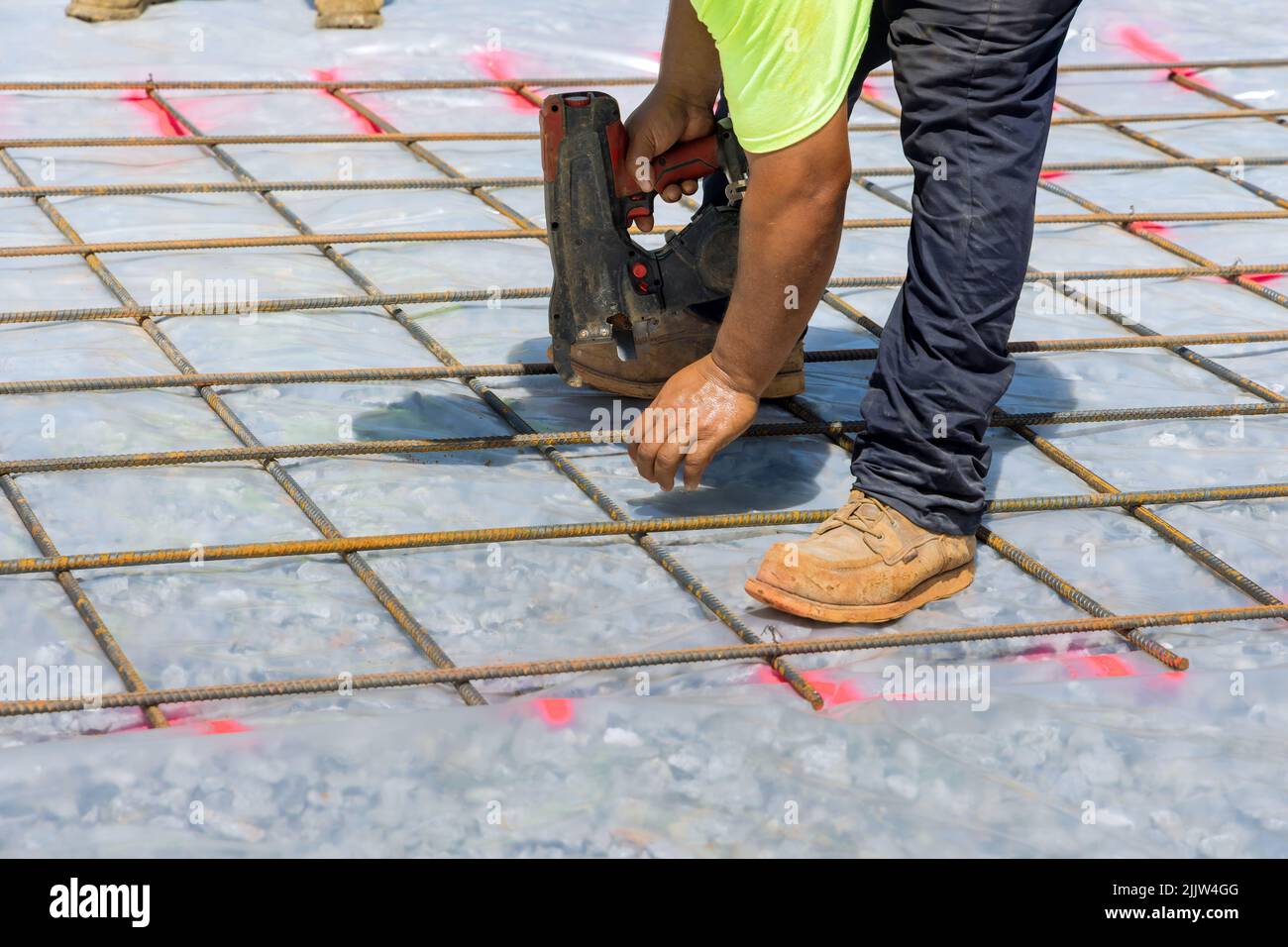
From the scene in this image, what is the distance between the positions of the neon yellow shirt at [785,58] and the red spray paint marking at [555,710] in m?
0.60

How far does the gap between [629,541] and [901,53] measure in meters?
0.66

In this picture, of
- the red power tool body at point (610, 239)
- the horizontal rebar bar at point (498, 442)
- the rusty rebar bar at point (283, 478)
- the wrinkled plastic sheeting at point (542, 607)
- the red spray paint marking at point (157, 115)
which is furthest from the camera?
the red spray paint marking at point (157, 115)

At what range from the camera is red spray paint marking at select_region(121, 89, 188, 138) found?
325 cm

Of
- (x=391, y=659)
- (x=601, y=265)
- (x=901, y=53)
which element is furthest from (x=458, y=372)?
(x=901, y=53)

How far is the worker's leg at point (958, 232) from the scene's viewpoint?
1.62 meters

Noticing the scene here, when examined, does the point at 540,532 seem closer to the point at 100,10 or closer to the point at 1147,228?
the point at 1147,228

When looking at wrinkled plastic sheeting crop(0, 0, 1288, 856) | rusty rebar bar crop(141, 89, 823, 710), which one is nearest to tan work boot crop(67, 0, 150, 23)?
rusty rebar bar crop(141, 89, 823, 710)

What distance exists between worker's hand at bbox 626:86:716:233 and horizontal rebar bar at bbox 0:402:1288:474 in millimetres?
370

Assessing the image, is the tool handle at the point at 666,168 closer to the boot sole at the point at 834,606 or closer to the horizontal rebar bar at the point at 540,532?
the horizontal rebar bar at the point at 540,532

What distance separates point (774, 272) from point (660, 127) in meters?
0.53

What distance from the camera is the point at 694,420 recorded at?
1717mm

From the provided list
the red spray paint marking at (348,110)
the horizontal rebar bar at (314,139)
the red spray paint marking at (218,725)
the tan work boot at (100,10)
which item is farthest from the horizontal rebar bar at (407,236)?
the tan work boot at (100,10)

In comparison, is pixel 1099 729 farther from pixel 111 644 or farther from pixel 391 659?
pixel 111 644
